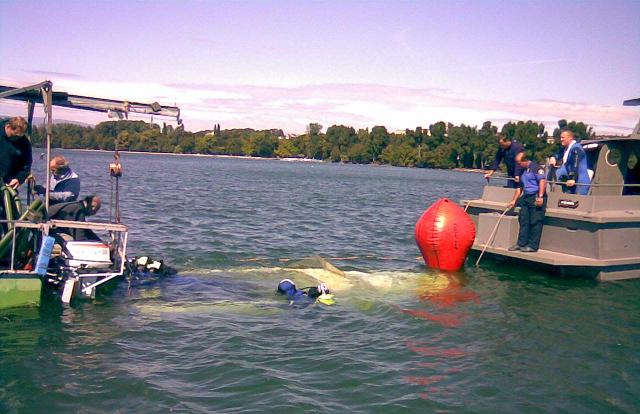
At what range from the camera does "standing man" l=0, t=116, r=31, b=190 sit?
35.0 feet

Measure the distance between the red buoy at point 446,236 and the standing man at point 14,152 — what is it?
28.7 ft

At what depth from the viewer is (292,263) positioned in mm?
15609

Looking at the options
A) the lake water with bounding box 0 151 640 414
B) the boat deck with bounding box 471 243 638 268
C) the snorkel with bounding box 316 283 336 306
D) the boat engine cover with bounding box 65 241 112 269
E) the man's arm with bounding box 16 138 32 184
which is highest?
the man's arm with bounding box 16 138 32 184

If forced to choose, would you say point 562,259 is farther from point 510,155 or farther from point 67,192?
point 67,192

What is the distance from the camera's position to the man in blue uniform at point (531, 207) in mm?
14945

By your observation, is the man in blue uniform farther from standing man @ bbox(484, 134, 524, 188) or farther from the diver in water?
the diver in water

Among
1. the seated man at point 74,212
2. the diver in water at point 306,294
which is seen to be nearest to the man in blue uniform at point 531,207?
the diver in water at point 306,294

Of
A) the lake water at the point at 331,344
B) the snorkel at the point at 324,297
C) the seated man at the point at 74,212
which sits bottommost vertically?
the lake water at the point at 331,344

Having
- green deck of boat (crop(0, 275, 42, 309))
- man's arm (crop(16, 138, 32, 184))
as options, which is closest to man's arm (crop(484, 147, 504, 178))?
man's arm (crop(16, 138, 32, 184))

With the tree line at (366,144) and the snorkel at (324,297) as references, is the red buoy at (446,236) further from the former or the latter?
the tree line at (366,144)

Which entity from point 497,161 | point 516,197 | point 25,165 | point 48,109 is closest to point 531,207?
point 516,197

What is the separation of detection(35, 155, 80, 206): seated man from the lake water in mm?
2008

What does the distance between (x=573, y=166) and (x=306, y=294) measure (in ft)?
26.1

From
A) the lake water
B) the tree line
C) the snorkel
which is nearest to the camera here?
the lake water
